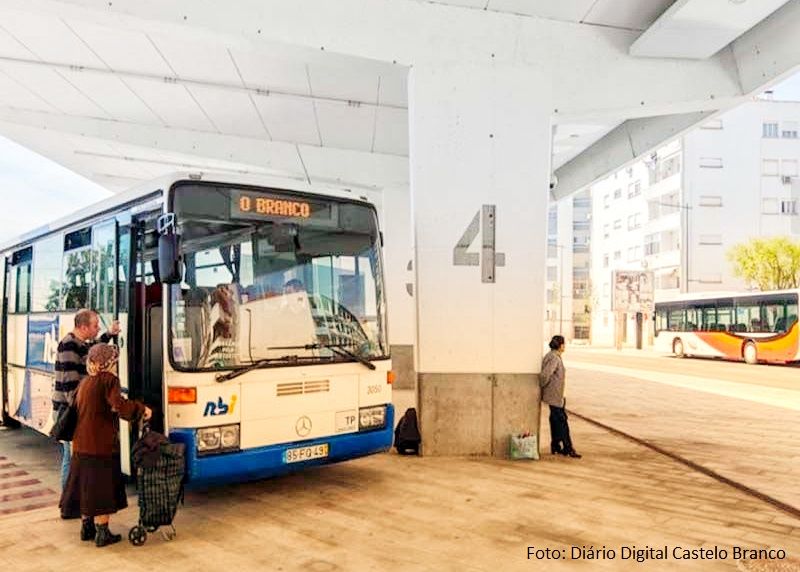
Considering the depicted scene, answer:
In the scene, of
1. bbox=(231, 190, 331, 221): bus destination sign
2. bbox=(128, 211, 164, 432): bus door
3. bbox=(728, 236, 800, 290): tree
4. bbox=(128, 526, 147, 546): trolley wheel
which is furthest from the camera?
bbox=(728, 236, 800, 290): tree

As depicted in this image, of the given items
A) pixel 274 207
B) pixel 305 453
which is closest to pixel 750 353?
pixel 305 453

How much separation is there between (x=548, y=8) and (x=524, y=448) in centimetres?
549

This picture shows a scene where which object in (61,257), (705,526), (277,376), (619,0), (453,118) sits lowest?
(705,526)

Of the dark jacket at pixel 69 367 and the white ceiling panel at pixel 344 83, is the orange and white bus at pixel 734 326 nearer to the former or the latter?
the white ceiling panel at pixel 344 83

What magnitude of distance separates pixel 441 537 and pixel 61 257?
5.64m

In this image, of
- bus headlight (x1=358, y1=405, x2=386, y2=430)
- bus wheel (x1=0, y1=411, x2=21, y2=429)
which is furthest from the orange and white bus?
bus wheel (x1=0, y1=411, x2=21, y2=429)

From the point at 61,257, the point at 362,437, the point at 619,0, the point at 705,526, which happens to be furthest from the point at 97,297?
the point at 619,0

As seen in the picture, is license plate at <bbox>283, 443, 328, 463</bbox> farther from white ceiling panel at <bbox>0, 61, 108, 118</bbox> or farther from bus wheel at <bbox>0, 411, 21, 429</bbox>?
white ceiling panel at <bbox>0, 61, 108, 118</bbox>

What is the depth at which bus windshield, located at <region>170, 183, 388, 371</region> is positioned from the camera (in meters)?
6.29

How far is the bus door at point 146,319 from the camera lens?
21.0 feet

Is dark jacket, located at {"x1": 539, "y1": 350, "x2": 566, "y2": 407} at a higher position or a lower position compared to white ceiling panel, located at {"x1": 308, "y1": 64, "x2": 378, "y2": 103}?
lower

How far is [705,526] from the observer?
6324 millimetres

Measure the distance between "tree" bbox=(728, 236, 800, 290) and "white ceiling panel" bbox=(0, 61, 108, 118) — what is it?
42.3 m

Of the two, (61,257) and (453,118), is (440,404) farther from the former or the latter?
(61,257)
